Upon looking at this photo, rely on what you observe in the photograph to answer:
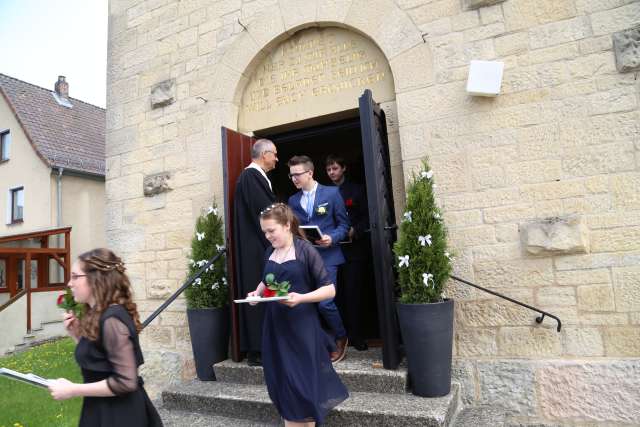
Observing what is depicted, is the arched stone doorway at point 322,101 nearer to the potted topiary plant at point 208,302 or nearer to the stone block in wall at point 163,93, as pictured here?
the potted topiary plant at point 208,302

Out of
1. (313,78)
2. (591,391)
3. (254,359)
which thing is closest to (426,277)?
(591,391)

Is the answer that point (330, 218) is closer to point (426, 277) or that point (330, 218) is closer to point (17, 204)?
point (426, 277)

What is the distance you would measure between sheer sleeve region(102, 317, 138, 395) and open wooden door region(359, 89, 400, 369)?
6.81 ft

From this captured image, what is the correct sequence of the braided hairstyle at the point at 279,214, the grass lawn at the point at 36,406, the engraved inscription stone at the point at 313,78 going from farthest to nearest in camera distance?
the grass lawn at the point at 36,406
the engraved inscription stone at the point at 313,78
the braided hairstyle at the point at 279,214

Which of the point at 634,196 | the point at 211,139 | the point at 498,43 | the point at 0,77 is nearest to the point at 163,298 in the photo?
the point at 211,139

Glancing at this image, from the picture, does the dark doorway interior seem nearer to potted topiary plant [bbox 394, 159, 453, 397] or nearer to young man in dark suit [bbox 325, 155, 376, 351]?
young man in dark suit [bbox 325, 155, 376, 351]

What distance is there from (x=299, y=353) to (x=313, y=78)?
304cm

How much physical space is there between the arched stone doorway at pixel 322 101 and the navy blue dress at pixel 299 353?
1080 mm

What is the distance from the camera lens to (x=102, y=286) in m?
2.05

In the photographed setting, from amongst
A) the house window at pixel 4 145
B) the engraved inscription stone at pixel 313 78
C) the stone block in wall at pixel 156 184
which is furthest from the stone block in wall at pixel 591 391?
the house window at pixel 4 145

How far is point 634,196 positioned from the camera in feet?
10.9

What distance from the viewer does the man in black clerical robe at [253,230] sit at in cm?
399

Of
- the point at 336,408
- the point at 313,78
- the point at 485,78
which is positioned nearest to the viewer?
the point at 336,408

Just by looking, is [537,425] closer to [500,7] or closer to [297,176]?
[297,176]
